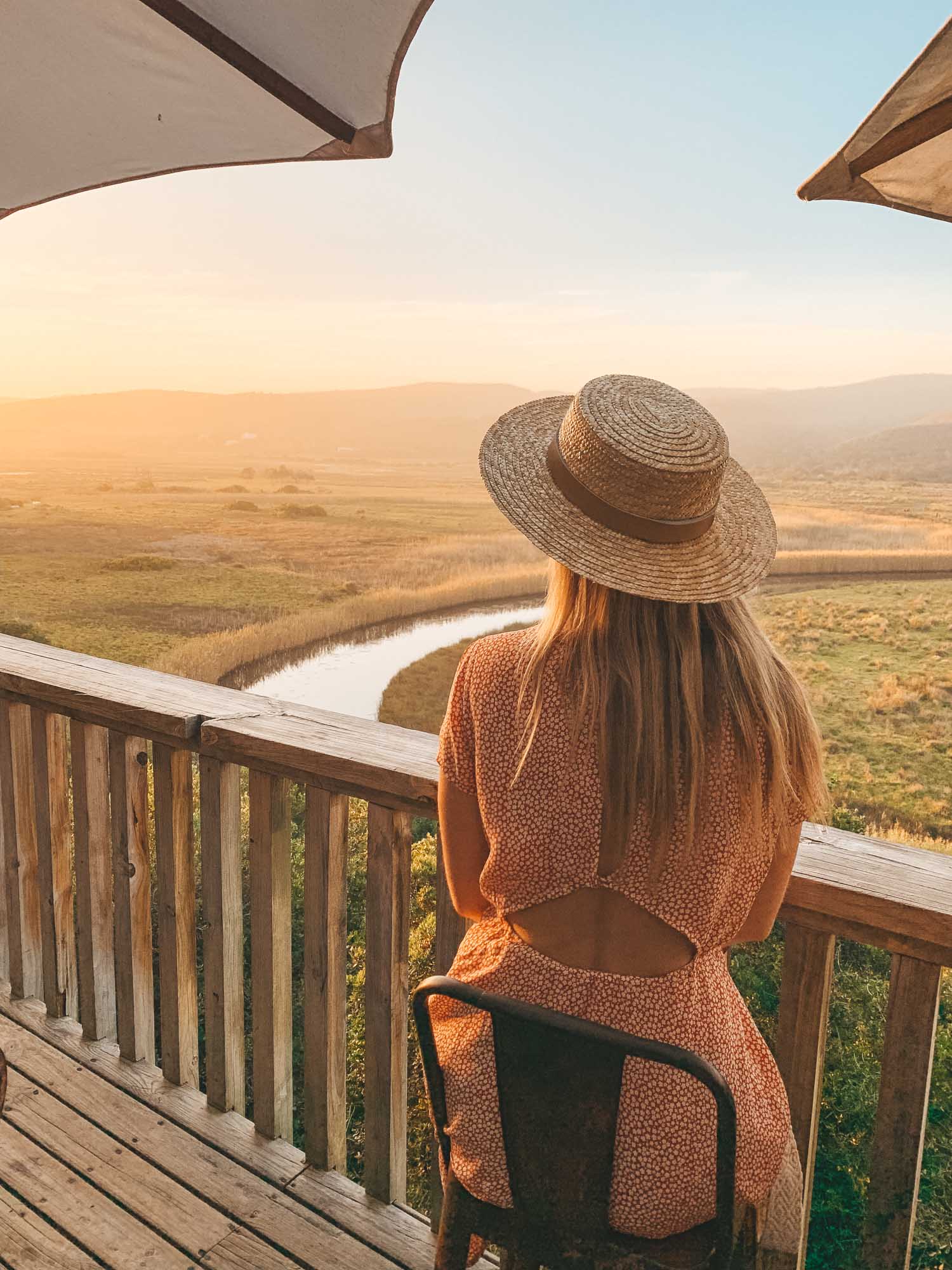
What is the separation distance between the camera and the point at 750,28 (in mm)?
19078

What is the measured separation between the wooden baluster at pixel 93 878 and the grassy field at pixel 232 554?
382 inches

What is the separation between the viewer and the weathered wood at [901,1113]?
3.17ft

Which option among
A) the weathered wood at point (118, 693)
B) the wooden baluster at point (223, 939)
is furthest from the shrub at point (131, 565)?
the wooden baluster at point (223, 939)

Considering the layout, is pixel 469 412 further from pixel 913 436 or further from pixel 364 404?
pixel 913 436

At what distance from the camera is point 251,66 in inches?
45.3

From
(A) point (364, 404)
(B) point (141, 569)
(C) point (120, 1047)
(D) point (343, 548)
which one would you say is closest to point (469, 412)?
(A) point (364, 404)

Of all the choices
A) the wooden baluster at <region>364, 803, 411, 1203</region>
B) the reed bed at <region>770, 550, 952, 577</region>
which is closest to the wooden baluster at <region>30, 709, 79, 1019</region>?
the wooden baluster at <region>364, 803, 411, 1203</region>

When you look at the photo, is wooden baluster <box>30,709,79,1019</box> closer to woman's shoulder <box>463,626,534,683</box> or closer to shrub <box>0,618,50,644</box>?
woman's shoulder <box>463,626,534,683</box>

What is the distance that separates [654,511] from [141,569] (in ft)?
52.6

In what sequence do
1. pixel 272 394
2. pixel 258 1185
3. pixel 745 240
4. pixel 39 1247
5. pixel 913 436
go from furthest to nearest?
pixel 745 240 → pixel 272 394 → pixel 913 436 → pixel 258 1185 → pixel 39 1247

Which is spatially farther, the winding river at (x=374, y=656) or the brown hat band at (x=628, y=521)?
the winding river at (x=374, y=656)

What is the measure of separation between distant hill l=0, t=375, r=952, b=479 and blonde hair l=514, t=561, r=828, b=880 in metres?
4.89

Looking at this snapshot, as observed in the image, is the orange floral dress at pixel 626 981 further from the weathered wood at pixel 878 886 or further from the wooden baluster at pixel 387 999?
the wooden baluster at pixel 387 999

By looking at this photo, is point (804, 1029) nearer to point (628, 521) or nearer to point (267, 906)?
point (628, 521)
